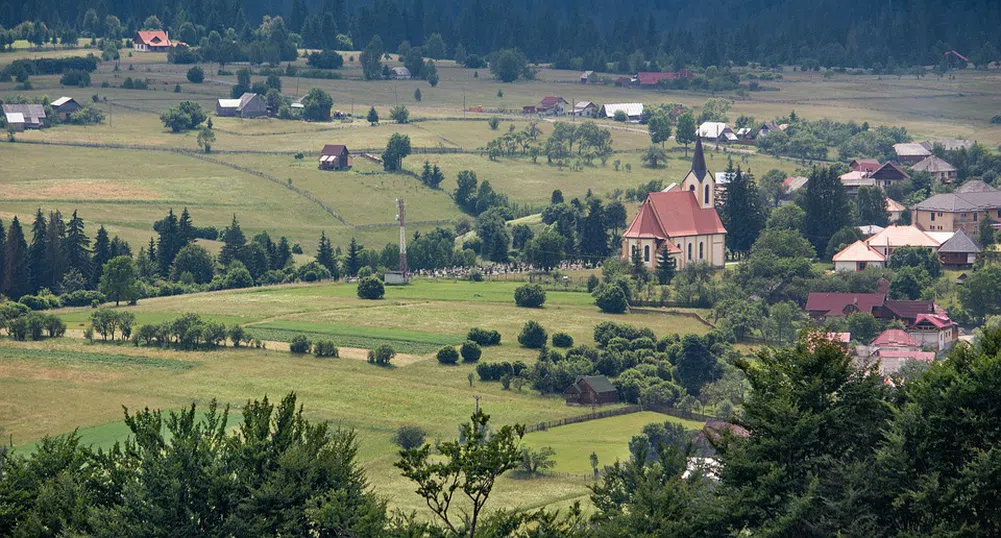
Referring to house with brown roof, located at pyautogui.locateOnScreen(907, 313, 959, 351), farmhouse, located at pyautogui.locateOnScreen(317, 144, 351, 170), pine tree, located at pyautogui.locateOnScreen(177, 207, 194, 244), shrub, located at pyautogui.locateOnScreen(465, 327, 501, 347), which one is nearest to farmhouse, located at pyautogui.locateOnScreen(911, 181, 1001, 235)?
house with brown roof, located at pyautogui.locateOnScreen(907, 313, 959, 351)

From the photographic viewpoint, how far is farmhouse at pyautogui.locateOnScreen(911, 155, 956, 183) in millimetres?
166250

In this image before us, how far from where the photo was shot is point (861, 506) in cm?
4662

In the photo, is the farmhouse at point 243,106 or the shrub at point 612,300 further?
the farmhouse at point 243,106

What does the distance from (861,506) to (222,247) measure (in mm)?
95367

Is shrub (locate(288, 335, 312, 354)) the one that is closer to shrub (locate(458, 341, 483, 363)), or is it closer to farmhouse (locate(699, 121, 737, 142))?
shrub (locate(458, 341, 483, 363))

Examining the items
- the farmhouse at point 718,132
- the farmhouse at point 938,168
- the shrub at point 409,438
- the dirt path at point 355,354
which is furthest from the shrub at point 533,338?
the farmhouse at point 718,132

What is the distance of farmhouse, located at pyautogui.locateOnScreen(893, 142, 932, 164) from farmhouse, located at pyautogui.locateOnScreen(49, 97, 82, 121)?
→ 296 ft

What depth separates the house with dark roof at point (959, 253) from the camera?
129 metres

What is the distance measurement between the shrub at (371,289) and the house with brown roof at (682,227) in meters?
23.3

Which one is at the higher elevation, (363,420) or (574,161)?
(574,161)

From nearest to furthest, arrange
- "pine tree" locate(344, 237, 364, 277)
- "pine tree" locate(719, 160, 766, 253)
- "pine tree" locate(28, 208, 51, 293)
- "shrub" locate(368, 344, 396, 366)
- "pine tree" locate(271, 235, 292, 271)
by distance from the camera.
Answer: "shrub" locate(368, 344, 396, 366) → "pine tree" locate(28, 208, 51, 293) → "pine tree" locate(271, 235, 292, 271) → "pine tree" locate(344, 237, 364, 277) → "pine tree" locate(719, 160, 766, 253)

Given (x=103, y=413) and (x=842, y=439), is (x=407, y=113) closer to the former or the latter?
(x=103, y=413)

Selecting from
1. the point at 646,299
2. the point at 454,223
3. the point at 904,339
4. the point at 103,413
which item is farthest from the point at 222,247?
the point at 904,339

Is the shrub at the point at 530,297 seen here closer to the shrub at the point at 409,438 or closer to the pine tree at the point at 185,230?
the pine tree at the point at 185,230
